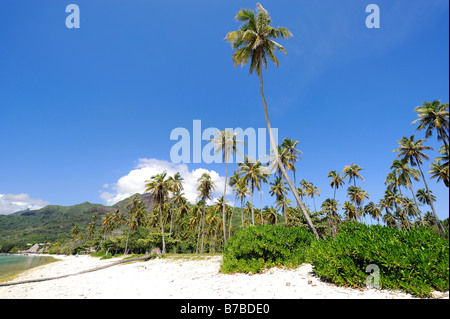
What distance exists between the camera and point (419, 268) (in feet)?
16.8

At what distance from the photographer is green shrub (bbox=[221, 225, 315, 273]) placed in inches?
394

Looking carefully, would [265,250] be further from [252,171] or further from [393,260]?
[252,171]

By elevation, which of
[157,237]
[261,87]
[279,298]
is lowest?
[157,237]

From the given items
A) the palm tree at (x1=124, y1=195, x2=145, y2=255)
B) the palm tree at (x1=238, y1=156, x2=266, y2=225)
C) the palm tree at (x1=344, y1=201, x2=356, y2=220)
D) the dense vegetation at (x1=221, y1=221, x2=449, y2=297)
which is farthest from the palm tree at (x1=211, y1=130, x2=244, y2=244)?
the palm tree at (x1=344, y1=201, x2=356, y2=220)

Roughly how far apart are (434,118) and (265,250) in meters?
32.4

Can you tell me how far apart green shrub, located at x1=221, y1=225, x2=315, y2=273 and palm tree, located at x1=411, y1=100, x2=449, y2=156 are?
28.8 meters

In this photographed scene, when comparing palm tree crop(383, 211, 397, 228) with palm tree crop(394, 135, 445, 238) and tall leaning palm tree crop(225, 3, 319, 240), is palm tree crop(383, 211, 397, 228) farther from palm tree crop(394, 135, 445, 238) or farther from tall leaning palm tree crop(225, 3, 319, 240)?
tall leaning palm tree crop(225, 3, 319, 240)

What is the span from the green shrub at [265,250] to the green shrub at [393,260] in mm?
2815

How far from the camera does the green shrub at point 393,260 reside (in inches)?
195

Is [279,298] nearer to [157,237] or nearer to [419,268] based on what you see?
[419,268]

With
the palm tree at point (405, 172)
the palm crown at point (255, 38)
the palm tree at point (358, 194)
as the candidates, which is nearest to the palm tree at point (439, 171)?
the palm tree at point (405, 172)

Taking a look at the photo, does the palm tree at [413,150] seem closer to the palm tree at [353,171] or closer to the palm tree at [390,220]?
the palm tree at [353,171]
